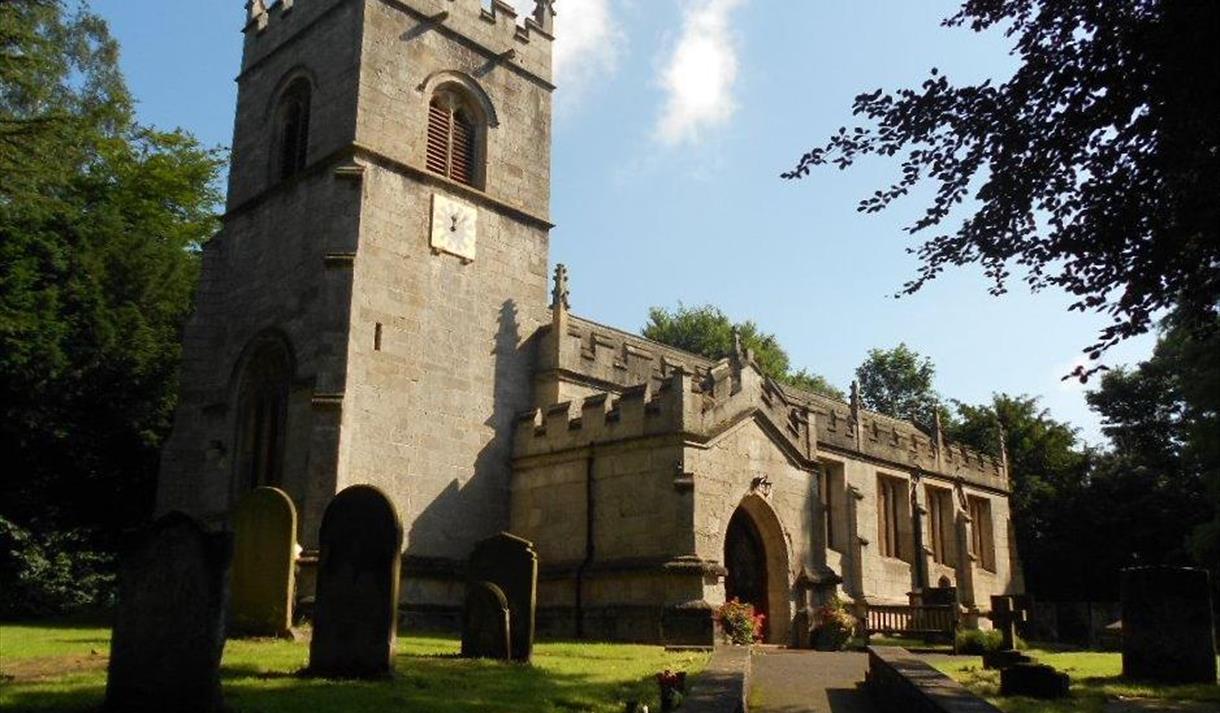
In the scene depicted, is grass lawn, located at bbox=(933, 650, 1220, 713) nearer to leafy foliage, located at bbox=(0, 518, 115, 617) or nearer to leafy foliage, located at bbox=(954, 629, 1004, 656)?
leafy foliage, located at bbox=(954, 629, 1004, 656)

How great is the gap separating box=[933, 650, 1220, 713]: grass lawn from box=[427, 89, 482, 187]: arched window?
14087mm

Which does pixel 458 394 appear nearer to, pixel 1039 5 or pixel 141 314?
pixel 141 314

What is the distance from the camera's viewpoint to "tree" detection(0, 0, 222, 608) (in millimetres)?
22047

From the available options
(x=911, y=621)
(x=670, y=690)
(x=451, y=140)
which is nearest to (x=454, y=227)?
(x=451, y=140)

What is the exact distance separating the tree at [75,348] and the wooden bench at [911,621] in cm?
1711

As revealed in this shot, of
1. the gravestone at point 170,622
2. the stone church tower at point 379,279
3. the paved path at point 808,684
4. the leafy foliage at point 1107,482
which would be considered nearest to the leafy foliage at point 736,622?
the paved path at point 808,684

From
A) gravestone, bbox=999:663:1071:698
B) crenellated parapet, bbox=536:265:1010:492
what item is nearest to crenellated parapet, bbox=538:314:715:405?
crenellated parapet, bbox=536:265:1010:492

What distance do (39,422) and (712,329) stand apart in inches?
1339

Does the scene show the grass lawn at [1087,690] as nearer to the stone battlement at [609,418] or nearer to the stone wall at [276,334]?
the stone battlement at [609,418]

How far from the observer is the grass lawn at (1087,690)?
34.0ft

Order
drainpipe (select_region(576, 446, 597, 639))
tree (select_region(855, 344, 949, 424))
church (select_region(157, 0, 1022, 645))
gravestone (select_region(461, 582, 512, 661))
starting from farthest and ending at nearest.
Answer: tree (select_region(855, 344, 949, 424)) < drainpipe (select_region(576, 446, 597, 639)) < church (select_region(157, 0, 1022, 645)) < gravestone (select_region(461, 582, 512, 661))

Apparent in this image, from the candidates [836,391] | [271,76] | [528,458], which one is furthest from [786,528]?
[836,391]

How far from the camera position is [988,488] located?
34.5m

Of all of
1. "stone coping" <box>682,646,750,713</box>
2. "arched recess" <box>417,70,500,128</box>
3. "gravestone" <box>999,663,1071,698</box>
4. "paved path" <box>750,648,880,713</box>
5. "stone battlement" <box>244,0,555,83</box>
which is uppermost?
"stone battlement" <box>244,0,555,83</box>
